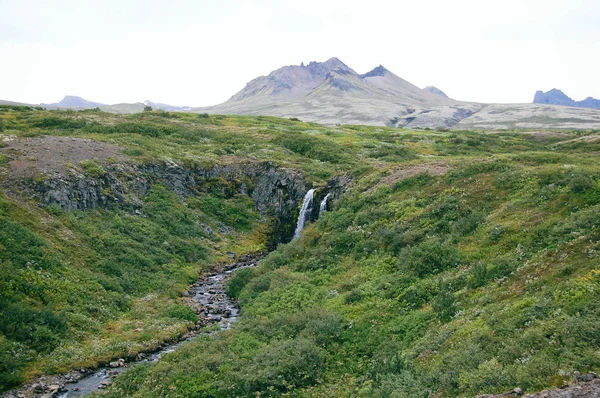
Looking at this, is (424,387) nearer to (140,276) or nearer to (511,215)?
(511,215)

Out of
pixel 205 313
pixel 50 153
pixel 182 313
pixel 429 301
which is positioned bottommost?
pixel 205 313

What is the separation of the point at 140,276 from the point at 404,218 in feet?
66.4

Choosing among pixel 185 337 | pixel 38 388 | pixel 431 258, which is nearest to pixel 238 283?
pixel 185 337

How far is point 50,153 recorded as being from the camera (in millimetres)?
43438

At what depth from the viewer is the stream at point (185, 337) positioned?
2017 cm

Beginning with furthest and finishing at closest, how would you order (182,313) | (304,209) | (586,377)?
(304,209) → (182,313) → (586,377)

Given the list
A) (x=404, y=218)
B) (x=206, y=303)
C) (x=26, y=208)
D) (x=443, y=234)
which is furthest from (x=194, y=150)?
(x=443, y=234)

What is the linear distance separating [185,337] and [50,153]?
27656 millimetres

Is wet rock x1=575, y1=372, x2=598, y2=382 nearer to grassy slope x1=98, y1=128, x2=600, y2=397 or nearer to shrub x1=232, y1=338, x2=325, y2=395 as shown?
grassy slope x1=98, y1=128, x2=600, y2=397

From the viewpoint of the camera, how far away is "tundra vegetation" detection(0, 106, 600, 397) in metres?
15.0

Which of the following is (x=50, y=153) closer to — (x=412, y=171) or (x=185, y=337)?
(x=185, y=337)

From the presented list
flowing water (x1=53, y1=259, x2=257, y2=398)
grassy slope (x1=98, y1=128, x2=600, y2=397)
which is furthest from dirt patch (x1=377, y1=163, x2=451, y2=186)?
flowing water (x1=53, y1=259, x2=257, y2=398)

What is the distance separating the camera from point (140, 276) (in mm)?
33812

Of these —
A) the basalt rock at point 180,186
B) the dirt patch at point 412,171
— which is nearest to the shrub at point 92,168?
the basalt rock at point 180,186
